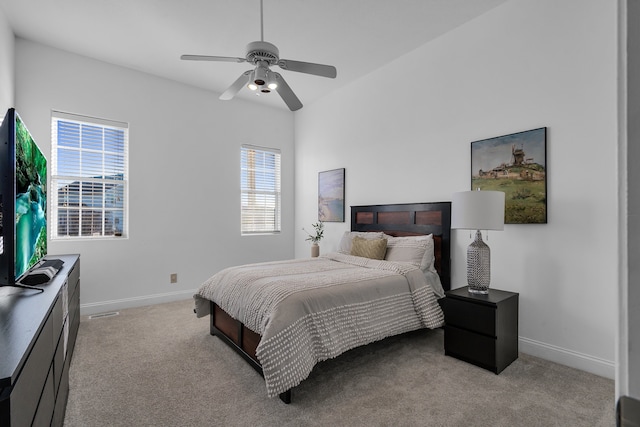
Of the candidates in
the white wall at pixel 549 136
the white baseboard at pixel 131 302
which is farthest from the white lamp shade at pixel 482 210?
the white baseboard at pixel 131 302

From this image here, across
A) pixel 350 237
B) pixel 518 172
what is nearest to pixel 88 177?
pixel 350 237

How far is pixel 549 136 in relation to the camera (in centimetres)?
262

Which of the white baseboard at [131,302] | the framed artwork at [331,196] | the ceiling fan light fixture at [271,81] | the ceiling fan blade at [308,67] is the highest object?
the ceiling fan blade at [308,67]

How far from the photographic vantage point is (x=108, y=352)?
272 centimetres

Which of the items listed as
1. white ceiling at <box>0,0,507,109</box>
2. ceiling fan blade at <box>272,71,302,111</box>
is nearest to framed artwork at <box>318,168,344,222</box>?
white ceiling at <box>0,0,507,109</box>

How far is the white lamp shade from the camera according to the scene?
96.5 inches

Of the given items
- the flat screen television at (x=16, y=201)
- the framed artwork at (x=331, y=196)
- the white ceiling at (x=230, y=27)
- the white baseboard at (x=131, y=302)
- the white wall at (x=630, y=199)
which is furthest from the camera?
the framed artwork at (x=331, y=196)

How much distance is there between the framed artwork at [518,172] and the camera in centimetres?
264

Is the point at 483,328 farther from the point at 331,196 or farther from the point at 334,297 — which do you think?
the point at 331,196

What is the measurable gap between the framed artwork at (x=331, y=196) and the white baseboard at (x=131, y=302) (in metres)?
2.20

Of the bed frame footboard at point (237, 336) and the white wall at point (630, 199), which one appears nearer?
the white wall at point (630, 199)

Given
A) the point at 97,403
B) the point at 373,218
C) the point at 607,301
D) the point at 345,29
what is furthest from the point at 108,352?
the point at 607,301

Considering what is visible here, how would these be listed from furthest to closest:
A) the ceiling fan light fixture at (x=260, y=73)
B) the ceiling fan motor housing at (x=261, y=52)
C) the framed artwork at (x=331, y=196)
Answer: the framed artwork at (x=331, y=196) < the ceiling fan light fixture at (x=260, y=73) < the ceiling fan motor housing at (x=261, y=52)

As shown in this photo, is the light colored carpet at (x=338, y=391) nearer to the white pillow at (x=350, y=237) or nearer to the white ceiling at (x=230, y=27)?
the white pillow at (x=350, y=237)
